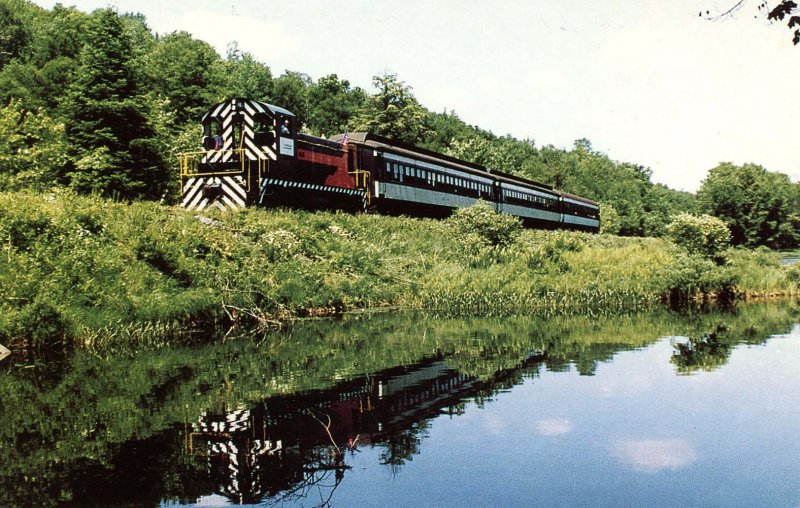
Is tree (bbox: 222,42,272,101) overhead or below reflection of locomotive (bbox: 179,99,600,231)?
overhead

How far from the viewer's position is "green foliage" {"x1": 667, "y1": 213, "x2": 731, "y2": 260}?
2430 centimetres

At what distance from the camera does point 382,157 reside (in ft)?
101

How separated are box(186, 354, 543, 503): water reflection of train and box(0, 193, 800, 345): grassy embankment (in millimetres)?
7880

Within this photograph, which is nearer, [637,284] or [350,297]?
[350,297]

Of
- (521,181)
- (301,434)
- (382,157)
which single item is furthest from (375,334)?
(521,181)

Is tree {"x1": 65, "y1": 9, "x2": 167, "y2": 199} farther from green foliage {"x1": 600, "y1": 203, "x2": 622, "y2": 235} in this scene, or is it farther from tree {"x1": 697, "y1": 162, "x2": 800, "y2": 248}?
tree {"x1": 697, "y1": 162, "x2": 800, "y2": 248}

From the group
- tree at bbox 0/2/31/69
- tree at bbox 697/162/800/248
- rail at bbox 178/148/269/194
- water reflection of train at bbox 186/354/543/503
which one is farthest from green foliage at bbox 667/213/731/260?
tree at bbox 0/2/31/69

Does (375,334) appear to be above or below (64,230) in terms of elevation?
below

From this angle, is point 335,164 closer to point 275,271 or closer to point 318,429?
point 275,271

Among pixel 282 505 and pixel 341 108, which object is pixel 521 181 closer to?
pixel 341 108

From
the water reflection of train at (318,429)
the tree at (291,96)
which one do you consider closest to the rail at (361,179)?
the water reflection of train at (318,429)

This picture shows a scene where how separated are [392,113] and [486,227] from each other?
44489 millimetres

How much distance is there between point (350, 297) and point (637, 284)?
411 inches

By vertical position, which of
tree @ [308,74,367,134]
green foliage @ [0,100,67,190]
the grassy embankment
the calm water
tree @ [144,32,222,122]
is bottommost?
the calm water
